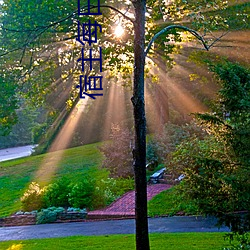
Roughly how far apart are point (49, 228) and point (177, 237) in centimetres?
396

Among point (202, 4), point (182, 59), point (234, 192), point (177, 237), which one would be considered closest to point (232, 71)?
point (234, 192)

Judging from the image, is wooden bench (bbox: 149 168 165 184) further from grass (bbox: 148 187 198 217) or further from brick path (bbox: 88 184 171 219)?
grass (bbox: 148 187 198 217)

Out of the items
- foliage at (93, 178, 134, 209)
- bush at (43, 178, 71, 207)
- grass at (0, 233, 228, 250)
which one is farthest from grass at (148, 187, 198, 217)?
bush at (43, 178, 71, 207)

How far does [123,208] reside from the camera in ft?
35.7

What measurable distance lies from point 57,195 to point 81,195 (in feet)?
3.10

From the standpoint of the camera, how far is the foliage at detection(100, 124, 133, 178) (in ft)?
49.0

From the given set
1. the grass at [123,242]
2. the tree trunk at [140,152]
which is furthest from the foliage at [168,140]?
the tree trunk at [140,152]

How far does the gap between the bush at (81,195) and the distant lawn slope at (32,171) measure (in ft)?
8.00

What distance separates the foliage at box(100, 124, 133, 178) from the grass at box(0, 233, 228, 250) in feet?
21.9

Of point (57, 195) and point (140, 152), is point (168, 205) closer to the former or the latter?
point (57, 195)

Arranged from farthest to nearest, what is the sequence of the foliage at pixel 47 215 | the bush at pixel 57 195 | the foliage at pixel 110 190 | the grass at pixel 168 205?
the bush at pixel 57 195 < the foliage at pixel 110 190 < the foliage at pixel 47 215 < the grass at pixel 168 205

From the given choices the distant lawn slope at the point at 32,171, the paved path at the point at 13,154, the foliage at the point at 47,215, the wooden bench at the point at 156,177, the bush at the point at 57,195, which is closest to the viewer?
the foliage at the point at 47,215

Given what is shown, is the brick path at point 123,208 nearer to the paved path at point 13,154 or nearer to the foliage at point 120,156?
the foliage at point 120,156

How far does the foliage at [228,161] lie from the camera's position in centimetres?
405
